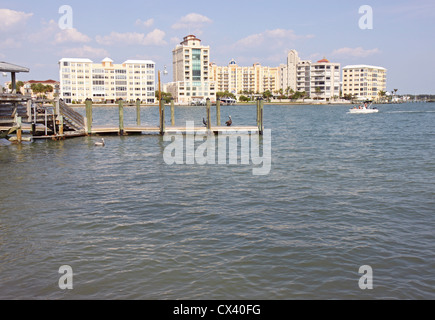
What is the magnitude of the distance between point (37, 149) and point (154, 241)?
76.4ft

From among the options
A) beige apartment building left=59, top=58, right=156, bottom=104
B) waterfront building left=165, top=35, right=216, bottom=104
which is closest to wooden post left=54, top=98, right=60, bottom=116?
beige apartment building left=59, top=58, right=156, bottom=104

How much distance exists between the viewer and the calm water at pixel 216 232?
29.3ft

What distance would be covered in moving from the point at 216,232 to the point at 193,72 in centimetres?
17771

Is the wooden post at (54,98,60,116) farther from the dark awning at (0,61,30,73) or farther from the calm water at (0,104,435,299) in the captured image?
the calm water at (0,104,435,299)

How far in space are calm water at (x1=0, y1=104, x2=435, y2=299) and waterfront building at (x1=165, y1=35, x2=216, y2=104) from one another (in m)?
166

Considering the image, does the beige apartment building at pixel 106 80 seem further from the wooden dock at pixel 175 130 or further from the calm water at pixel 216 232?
the calm water at pixel 216 232

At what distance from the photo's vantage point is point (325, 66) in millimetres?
197125

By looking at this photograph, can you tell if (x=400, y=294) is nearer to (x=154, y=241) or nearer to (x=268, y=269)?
(x=268, y=269)

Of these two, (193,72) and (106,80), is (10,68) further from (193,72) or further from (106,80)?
(193,72)

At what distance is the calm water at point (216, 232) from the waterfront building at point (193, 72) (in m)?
166

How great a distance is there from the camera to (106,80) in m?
173

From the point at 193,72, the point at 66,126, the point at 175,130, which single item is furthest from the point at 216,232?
the point at 193,72

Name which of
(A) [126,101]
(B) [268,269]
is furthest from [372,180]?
(A) [126,101]

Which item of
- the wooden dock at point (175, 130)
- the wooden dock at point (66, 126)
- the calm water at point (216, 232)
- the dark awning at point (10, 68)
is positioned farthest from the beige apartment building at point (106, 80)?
the calm water at point (216, 232)
